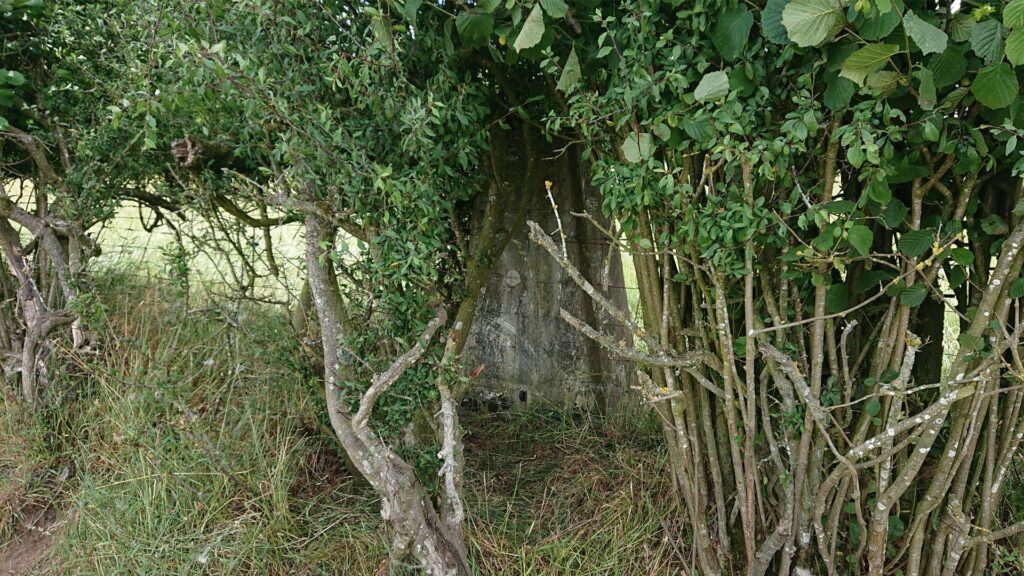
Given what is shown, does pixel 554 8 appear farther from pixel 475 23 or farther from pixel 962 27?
pixel 962 27

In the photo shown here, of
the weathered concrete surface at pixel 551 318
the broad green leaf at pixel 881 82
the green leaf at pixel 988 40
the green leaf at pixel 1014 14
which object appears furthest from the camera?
the weathered concrete surface at pixel 551 318

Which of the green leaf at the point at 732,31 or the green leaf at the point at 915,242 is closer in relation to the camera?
the green leaf at the point at 732,31

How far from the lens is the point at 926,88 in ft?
5.88

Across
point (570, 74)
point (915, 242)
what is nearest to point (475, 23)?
point (570, 74)

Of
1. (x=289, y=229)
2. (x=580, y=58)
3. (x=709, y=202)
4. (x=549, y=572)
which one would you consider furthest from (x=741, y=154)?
(x=289, y=229)

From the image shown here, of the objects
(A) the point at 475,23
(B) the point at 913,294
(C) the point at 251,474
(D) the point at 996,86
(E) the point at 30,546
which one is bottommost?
(E) the point at 30,546

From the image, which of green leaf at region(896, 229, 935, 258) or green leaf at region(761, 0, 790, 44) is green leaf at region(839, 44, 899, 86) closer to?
green leaf at region(761, 0, 790, 44)

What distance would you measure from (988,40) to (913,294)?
740 millimetres

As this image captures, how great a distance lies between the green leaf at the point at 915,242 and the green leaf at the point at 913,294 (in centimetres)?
10

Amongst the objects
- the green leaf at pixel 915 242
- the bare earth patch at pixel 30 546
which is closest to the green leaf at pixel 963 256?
the green leaf at pixel 915 242

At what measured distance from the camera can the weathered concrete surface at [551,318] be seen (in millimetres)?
3725

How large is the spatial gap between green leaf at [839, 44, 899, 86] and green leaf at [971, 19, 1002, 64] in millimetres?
175

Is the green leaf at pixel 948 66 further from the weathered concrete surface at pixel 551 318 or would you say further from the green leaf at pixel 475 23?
the weathered concrete surface at pixel 551 318

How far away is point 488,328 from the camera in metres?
4.04
